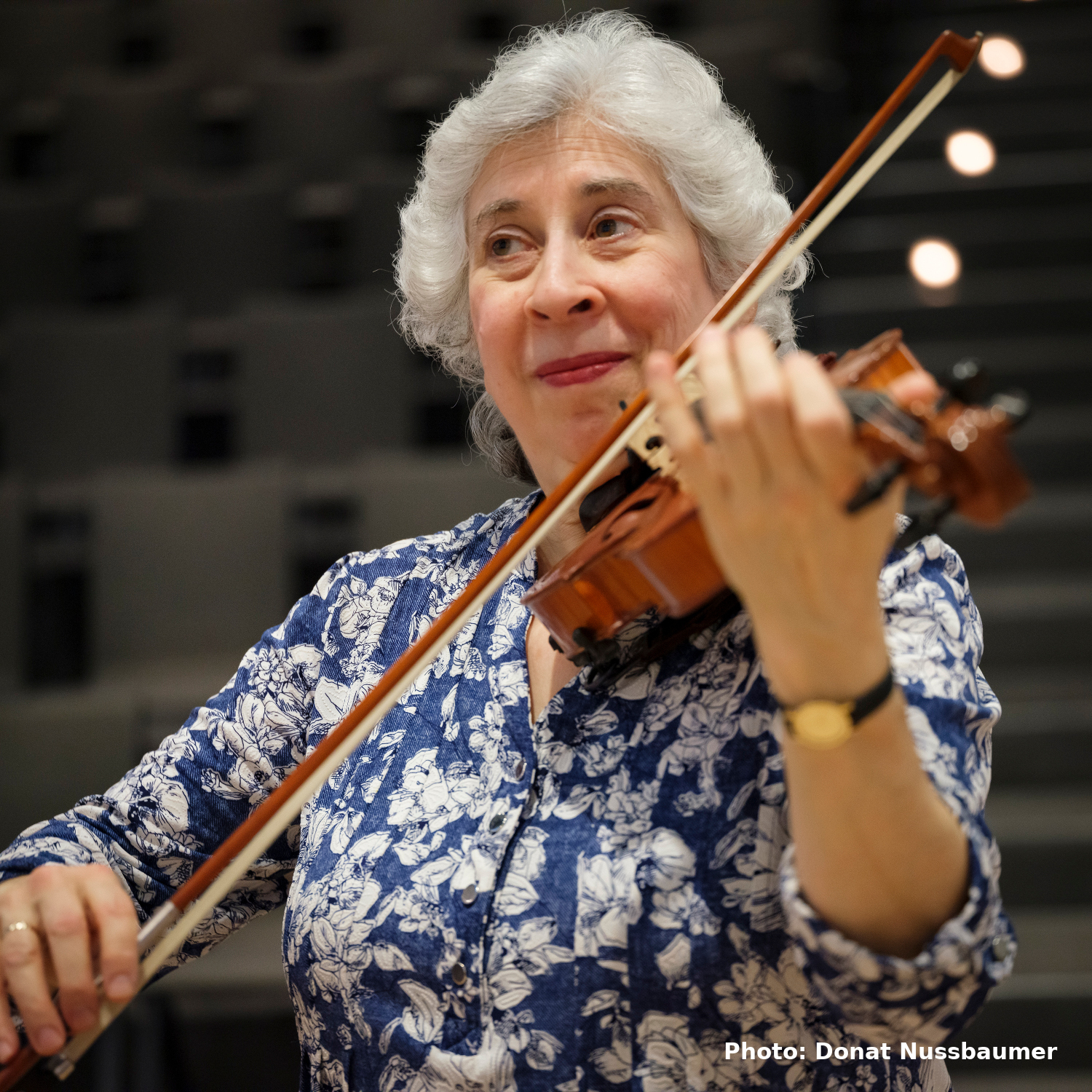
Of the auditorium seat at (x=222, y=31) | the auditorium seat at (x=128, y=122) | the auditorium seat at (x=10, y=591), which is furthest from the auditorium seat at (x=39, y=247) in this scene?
the auditorium seat at (x=10, y=591)

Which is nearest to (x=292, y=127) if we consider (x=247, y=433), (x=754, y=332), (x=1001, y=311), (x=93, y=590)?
(x=247, y=433)

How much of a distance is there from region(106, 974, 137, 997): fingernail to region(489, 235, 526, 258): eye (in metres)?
0.66

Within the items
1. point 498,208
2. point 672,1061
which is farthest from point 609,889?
point 498,208

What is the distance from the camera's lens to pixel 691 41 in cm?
290

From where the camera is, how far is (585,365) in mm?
1010

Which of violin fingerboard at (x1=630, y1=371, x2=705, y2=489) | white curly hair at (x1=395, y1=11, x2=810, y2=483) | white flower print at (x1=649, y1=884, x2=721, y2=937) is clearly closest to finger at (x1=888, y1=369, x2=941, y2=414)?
violin fingerboard at (x1=630, y1=371, x2=705, y2=489)

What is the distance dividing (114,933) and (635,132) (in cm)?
76

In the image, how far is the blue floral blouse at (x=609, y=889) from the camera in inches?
27.5

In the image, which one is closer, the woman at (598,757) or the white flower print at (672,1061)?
the woman at (598,757)

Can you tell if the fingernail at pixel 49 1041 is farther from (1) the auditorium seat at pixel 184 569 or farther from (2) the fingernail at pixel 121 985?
(1) the auditorium seat at pixel 184 569

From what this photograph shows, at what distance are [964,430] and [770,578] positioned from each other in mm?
116

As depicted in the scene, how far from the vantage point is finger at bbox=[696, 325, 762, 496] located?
0.57 metres

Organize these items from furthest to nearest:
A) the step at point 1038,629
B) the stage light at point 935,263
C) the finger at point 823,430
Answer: the stage light at point 935,263, the step at point 1038,629, the finger at point 823,430

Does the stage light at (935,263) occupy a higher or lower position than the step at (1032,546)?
higher
